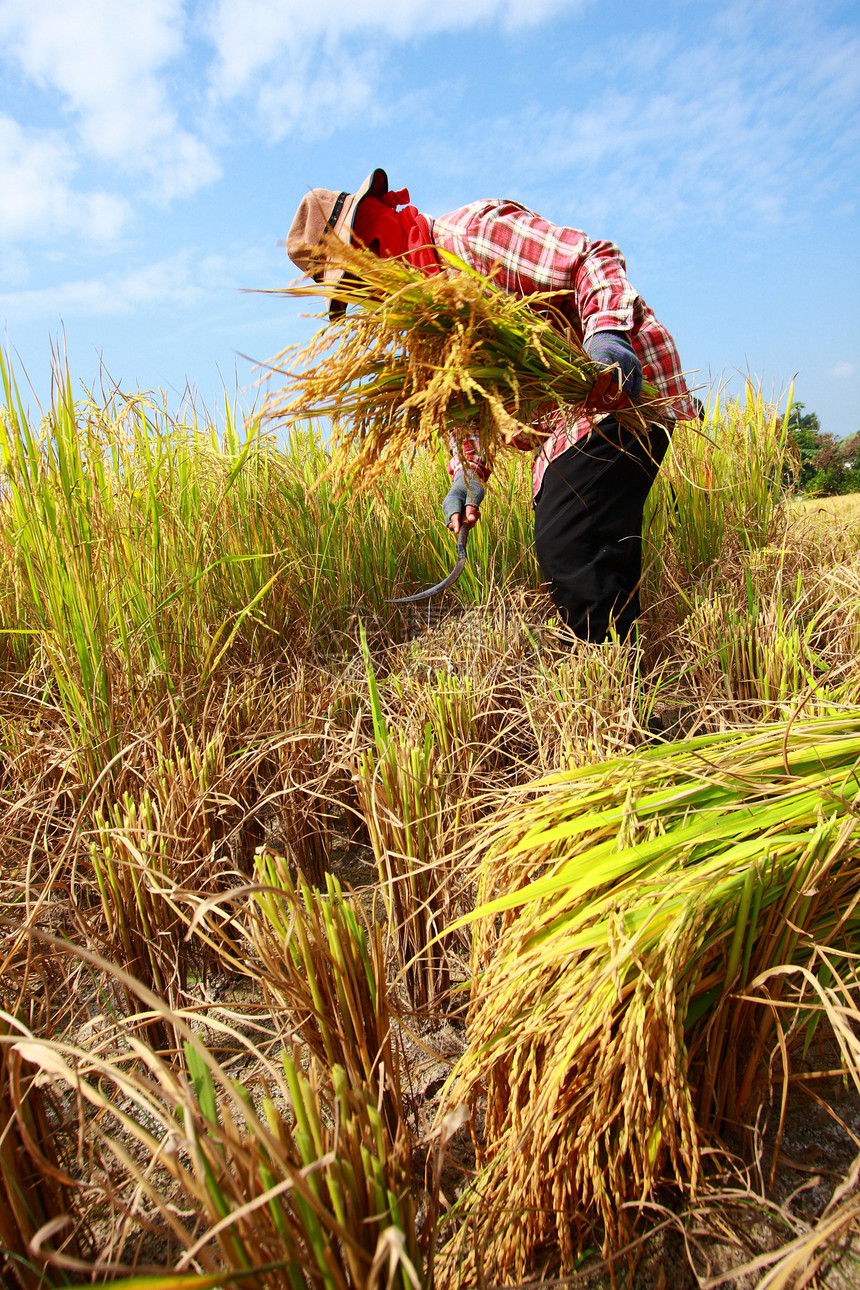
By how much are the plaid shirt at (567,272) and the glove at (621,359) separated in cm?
7

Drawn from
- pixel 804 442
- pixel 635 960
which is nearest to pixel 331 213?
pixel 635 960

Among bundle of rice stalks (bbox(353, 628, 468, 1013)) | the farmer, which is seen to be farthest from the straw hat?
bundle of rice stalks (bbox(353, 628, 468, 1013))

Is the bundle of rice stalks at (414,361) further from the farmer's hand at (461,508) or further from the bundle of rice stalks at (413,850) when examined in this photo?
the farmer's hand at (461,508)

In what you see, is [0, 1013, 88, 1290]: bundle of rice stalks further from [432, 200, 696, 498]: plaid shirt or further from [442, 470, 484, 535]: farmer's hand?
[442, 470, 484, 535]: farmer's hand

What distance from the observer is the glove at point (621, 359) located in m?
1.55

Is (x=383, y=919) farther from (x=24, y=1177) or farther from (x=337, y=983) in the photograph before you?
(x=24, y=1177)

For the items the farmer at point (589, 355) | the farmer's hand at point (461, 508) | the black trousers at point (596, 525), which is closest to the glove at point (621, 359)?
the farmer at point (589, 355)

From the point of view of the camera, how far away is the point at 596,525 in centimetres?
211

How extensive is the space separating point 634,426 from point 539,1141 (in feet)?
5.01

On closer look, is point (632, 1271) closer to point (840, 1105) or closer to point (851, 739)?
point (840, 1105)

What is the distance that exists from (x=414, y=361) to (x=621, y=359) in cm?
52

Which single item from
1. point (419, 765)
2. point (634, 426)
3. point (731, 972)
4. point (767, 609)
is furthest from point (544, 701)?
point (767, 609)

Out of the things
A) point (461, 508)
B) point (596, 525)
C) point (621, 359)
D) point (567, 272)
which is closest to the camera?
point (621, 359)

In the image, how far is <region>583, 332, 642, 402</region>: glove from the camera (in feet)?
5.10
